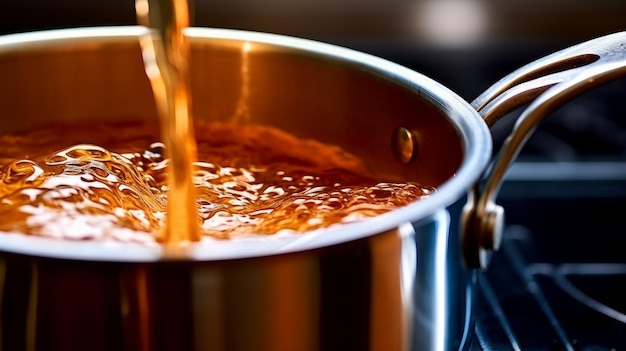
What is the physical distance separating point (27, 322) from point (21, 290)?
0.06 feet

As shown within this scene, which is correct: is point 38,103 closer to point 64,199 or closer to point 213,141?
point 213,141

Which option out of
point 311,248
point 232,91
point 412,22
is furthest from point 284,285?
point 412,22

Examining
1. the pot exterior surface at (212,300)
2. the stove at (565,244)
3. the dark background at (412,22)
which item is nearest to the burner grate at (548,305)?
the stove at (565,244)

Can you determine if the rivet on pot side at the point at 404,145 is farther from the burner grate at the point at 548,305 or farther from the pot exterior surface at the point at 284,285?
the burner grate at the point at 548,305

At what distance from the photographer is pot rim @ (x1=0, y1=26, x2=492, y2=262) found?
429 millimetres

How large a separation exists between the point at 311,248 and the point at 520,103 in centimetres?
23

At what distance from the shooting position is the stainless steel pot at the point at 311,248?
0.43 meters

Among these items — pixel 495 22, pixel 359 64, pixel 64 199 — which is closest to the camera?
pixel 64 199

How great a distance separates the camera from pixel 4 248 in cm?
43

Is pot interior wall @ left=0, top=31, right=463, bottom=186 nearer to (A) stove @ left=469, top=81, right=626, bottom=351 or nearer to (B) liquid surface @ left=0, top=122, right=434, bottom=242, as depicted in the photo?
(B) liquid surface @ left=0, top=122, right=434, bottom=242

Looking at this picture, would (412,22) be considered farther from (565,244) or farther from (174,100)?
(174,100)

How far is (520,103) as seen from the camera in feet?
1.99

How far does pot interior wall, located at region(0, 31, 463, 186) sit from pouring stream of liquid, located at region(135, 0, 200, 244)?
171 mm

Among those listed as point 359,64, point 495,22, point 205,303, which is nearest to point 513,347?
point 359,64
